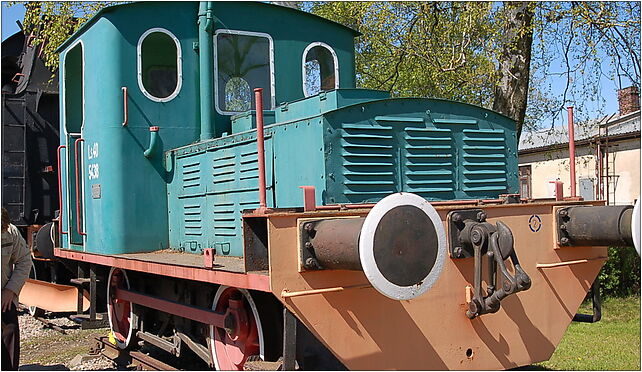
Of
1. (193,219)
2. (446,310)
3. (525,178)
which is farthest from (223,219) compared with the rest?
(525,178)

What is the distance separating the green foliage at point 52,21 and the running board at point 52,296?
357cm

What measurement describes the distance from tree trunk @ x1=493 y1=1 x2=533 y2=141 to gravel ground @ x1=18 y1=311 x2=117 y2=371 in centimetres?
658

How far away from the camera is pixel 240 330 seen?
4613 millimetres

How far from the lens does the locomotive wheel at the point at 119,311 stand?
268 inches

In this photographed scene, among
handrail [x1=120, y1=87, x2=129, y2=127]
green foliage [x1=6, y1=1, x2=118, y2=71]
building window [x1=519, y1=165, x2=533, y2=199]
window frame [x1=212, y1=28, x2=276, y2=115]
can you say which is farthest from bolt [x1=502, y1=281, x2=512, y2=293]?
building window [x1=519, y1=165, x2=533, y2=199]

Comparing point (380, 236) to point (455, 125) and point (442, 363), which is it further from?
point (455, 125)

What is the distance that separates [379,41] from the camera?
40.7ft

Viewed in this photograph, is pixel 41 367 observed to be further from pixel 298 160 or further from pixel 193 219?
pixel 298 160

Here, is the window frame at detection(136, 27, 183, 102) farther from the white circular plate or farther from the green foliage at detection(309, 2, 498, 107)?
the green foliage at detection(309, 2, 498, 107)

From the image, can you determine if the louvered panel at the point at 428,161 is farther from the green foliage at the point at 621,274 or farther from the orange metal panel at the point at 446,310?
the green foliage at the point at 621,274

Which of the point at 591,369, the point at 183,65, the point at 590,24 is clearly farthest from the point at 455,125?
the point at 590,24

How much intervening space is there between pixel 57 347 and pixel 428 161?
19.0 ft

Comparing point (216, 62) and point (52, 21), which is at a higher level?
point (52, 21)

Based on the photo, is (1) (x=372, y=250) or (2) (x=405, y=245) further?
(2) (x=405, y=245)
